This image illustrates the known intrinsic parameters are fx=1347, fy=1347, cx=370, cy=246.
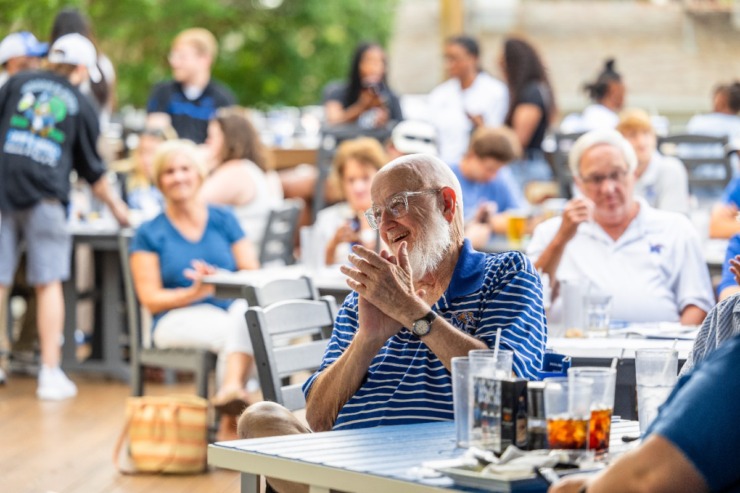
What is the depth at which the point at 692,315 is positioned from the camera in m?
4.70

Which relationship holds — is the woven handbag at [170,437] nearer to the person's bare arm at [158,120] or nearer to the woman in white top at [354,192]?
the woman in white top at [354,192]

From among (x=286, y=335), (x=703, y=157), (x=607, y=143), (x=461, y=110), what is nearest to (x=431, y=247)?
(x=286, y=335)

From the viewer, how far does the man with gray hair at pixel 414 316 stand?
9.70ft

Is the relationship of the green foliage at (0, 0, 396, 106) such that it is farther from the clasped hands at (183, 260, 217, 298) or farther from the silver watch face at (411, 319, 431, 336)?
the silver watch face at (411, 319, 431, 336)

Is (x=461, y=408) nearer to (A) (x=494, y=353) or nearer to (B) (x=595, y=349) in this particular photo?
(A) (x=494, y=353)

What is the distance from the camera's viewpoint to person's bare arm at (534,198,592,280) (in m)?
4.73

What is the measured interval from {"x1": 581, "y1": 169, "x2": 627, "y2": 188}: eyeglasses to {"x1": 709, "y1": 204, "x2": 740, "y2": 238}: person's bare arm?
1132 millimetres

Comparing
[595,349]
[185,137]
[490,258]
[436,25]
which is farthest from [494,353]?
[436,25]

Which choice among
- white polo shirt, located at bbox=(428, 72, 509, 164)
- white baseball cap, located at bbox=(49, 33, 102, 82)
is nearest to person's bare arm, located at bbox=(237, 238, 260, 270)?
white baseball cap, located at bbox=(49, 33, 102, 82)

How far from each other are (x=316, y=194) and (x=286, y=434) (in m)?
7.10

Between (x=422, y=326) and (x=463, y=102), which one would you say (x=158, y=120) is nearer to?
(x=463, y=102)

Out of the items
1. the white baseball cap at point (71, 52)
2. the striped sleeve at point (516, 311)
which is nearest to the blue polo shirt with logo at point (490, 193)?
the white baseball cap at point (71, 52)

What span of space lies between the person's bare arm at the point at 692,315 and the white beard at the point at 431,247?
173cm

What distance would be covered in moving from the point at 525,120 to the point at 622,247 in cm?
498
